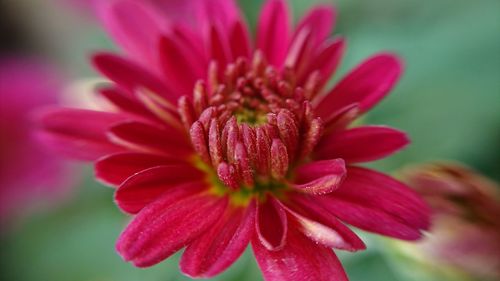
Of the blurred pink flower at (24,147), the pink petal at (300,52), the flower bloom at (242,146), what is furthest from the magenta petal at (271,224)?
the blurred pink flower at (24,147)

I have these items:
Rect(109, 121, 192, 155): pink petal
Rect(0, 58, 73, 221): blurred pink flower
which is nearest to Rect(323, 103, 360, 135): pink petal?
Rect(109, 121, 192, 155): pink petal

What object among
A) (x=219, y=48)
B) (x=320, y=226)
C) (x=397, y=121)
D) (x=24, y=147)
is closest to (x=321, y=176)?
(x=320, y=226)

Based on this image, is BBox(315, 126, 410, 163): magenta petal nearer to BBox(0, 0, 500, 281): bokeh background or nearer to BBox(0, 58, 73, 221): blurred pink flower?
BBox(0, 0, 500, 281): bokeh background

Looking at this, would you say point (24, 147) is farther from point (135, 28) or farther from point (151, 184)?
point (151, 184)

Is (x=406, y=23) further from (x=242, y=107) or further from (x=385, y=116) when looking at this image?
(x=242, y=107)

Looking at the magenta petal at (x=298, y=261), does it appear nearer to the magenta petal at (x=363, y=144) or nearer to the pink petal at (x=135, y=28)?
the magenta petal at (x=363, y=144)

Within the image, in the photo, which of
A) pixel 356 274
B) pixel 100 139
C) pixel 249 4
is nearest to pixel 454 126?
pixel 356 274

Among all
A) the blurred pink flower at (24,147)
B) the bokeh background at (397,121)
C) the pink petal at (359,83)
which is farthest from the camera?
the blurred pink flower at (24,147)
